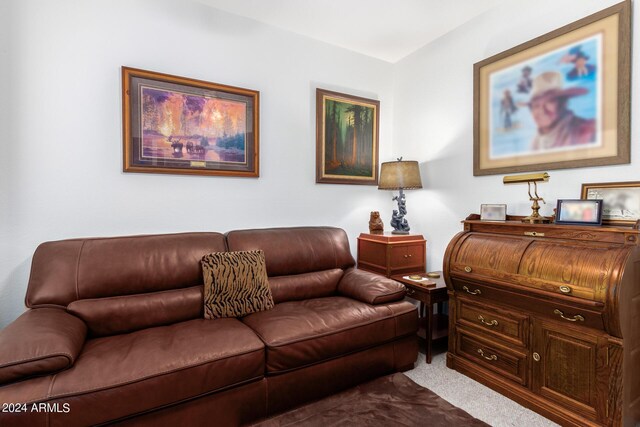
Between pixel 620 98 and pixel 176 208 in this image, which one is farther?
pixel 176 208

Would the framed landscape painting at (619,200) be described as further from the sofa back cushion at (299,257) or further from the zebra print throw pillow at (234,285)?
the zebra print throw pillow at (234,285)

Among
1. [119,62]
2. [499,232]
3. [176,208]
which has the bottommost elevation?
[499,232]

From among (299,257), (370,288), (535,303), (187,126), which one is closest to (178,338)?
(299,257)

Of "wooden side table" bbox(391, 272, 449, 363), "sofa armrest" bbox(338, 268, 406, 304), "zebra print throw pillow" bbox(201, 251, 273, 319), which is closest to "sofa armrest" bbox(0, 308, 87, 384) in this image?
"zebra print throw pillow" bbox(201, 251, 273, 319)

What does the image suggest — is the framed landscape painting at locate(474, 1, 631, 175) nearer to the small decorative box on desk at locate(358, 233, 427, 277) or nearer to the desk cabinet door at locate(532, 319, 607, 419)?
the small decorative box on desk at locate(358, 233, 427, 277)

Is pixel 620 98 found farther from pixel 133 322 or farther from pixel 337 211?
pixel 133 322

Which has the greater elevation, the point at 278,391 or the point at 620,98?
the point at 620,98

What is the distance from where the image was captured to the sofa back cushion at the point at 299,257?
2326 millimetres

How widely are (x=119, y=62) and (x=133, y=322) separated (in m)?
1.74

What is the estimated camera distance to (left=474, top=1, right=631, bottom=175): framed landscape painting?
1781mm

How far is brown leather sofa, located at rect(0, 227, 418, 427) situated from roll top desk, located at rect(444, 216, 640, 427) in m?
0.44

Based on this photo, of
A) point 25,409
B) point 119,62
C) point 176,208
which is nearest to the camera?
point 25,409

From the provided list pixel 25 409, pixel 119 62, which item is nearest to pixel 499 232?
pixel 25 409

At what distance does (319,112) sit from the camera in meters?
2.93
